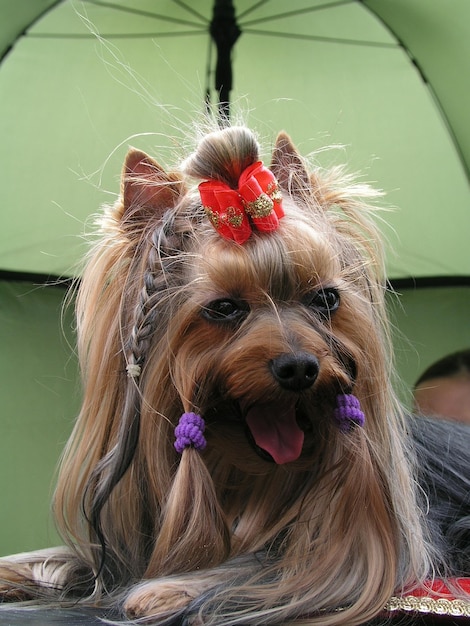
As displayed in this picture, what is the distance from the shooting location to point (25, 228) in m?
2.78

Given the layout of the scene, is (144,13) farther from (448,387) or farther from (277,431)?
(277,431)

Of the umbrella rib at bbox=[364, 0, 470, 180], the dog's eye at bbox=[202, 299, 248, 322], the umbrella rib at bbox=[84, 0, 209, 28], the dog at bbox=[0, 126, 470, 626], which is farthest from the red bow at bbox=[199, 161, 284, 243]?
the umbrella rib at bbox=[364, 0, 470, 180]

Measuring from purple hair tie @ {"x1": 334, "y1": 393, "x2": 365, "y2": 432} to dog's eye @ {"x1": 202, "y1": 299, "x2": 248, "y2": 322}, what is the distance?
0.21 meters

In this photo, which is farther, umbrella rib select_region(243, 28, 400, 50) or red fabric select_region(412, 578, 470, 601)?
umbrella rib select_region(243, 28, 400, 50)

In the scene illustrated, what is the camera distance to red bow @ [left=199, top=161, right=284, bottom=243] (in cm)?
130

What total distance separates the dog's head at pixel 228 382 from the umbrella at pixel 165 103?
1235mm

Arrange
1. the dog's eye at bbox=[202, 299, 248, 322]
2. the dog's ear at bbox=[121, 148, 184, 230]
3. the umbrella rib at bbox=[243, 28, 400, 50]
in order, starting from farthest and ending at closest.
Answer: the umbrella rib at bbox=[243, 28, 400, 50]
the dog's ear at bbox=[121, 148, 184, 230]
the dog's eye at bbox=[202, 299, 248, 322]

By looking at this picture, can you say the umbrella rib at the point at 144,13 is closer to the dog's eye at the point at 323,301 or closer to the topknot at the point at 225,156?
the topknot at the point at 225,156

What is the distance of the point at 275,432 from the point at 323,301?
9.2 inches

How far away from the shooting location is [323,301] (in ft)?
4.28

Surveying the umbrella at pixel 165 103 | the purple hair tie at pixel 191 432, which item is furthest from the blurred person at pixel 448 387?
the purple hair tie at pixel 191 432

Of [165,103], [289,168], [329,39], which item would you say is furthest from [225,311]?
[329,39]

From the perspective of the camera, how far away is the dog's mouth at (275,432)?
4.12ft

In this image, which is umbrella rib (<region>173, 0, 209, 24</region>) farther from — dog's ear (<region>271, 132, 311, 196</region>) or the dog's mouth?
the dog's mouth
